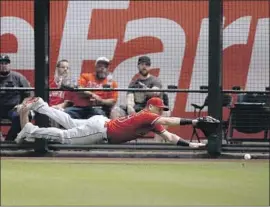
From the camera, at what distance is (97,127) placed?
26.3 feet

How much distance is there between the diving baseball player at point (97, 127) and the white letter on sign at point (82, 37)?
1.36 metres

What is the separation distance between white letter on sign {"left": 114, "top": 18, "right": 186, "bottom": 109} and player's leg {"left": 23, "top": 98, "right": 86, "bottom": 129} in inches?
53.5

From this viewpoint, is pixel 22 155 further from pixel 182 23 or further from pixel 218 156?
pixel 182 23

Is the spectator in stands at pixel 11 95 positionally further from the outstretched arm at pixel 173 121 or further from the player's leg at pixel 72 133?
the outstretched arm at pixel 173 121

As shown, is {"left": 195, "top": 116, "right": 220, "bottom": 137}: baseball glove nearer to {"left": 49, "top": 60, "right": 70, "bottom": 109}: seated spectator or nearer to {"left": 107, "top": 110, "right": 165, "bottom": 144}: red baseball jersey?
{"left": 107, "top": 110, "right": 165, "bottom": 144}: red baseball jersey

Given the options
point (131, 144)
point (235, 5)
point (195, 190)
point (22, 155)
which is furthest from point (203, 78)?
point (195, 190)

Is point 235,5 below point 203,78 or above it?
above

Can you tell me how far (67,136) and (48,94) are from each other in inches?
24.7

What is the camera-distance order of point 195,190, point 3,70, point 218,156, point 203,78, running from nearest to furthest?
1. point 195,190
2. point 218,156
3. point 3,70
4. point 203,78

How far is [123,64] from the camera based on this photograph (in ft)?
31.0

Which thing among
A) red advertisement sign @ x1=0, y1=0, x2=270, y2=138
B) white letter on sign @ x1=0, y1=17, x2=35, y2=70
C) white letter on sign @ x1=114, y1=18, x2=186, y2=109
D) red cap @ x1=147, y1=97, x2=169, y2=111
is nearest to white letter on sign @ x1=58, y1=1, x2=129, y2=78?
A: red advertisement sign @ x1=0, y1=0, x2=270, y2=138

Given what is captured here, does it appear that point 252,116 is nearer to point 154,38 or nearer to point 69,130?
point 154,38

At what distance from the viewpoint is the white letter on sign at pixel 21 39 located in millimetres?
9086

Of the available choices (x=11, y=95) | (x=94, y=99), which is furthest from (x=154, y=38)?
(x=11, y=95)
